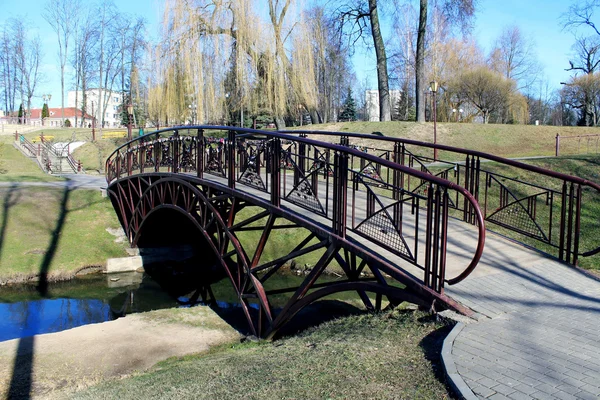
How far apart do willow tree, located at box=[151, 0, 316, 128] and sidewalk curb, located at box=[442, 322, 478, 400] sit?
2261cm

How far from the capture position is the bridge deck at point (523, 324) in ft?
12.1

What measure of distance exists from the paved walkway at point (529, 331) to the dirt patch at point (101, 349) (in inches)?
198

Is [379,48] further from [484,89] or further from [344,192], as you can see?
[344,192]

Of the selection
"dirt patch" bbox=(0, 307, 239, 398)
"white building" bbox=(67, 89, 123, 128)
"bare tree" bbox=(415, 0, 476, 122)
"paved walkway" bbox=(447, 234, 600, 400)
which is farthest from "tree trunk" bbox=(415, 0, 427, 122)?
"white building" bbox=(67, 89, 123, 128)

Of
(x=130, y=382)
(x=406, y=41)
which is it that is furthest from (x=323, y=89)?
(x=130, y=382)

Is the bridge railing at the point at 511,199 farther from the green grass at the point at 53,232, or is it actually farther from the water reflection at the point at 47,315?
the green grass at the point at 53,232

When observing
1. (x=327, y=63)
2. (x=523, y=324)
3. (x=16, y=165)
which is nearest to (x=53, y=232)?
(x=523, y=324)

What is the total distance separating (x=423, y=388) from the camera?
3797 mm

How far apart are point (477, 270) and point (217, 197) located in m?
4.67

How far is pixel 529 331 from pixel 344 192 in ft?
8.43

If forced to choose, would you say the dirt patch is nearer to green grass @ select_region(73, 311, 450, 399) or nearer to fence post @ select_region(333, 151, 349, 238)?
green grass @ select_region(73, 311, 450, 399)

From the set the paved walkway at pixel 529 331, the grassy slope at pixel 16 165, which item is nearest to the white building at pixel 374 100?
the grassy slope at pixel 16 165

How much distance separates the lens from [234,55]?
26.0 meters

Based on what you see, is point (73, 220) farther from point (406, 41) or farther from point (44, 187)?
point (406, 41)
